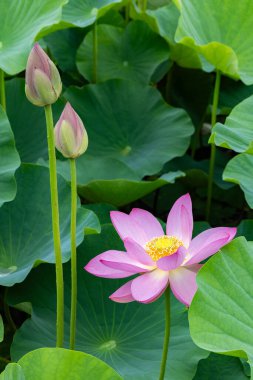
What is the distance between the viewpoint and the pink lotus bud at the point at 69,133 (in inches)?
40.2

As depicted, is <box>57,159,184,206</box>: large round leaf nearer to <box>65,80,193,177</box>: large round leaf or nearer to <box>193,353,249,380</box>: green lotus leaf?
<box>65,80,193,177</box>: large round leaf

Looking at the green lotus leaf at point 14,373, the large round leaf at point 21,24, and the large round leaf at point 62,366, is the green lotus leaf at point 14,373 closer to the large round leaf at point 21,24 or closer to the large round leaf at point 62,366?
the large round leaf at point 62,366

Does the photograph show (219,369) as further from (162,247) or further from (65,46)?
(65,46)

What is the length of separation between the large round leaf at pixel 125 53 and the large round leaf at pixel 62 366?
1.33 m

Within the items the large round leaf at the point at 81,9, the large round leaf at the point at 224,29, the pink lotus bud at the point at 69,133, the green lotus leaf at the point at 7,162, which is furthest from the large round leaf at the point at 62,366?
the large round leaf at the point at 81,9

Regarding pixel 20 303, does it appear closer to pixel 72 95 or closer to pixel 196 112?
pixel 72 95

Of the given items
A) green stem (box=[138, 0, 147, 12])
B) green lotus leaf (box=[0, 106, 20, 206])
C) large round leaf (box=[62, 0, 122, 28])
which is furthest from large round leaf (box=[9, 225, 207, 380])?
green stem (box=[138, 0, 147, 12])

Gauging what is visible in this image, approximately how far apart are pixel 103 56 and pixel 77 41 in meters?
0.12

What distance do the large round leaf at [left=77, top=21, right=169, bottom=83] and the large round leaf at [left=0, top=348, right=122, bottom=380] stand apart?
1332 millimetres

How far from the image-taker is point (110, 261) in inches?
A: 38.3

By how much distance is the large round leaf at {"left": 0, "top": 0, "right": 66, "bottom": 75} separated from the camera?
1616 millimetres

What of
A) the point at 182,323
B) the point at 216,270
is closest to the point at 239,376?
the point at 182,323

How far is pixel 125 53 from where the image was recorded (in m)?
2.30

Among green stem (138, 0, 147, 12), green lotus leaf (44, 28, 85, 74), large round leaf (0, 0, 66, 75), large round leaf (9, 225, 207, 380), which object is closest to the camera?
large round leaf (9, 225, 207, 380)
